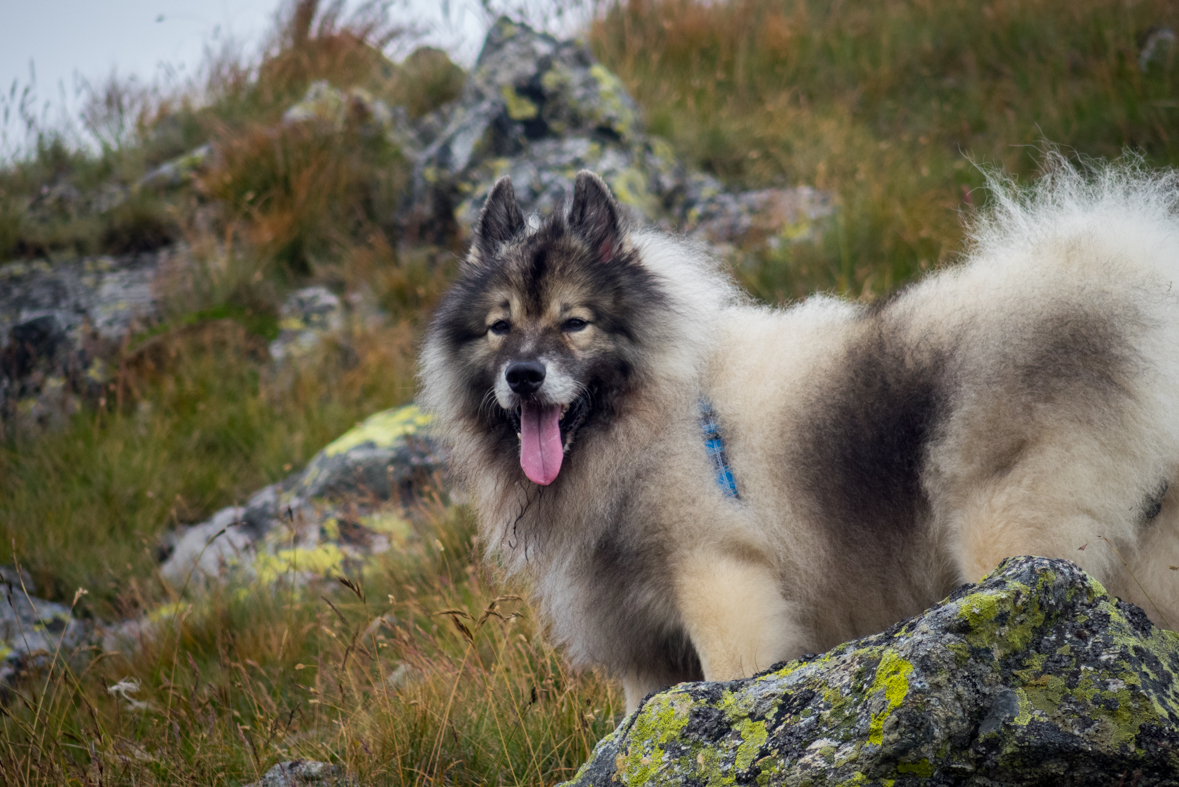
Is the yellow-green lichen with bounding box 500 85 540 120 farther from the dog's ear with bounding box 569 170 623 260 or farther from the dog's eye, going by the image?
the dog's eye

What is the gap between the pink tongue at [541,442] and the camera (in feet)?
10.7

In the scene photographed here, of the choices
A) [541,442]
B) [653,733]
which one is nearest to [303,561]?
[541,442]

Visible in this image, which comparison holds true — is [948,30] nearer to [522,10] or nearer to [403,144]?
[522,10]

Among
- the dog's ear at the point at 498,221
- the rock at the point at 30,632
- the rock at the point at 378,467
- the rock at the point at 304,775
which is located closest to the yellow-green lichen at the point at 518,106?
the rock at the point at 378,467

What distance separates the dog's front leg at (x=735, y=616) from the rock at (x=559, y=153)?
526 centimetres

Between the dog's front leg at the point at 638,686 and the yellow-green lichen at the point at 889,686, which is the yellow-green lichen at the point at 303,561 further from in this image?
the yellow-green lichen at the point at 889,686

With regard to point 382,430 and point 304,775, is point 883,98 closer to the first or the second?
point 382,430

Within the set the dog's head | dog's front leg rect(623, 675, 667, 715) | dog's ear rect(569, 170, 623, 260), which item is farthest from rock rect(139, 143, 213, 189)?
dog's front leg rect(623, 675, 667, 715)

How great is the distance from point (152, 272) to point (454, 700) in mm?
7561

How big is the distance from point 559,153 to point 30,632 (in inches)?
228

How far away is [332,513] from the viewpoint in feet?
19.2

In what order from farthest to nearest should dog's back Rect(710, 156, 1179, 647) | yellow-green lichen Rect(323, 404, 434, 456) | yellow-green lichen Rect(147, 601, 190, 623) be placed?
yellow-green lichen Rect(323, 404, 434, 456) < yellow-green lichen Rect(147, 601, 190, 623) < dog's back Rect(710, 156, 1179, 647)

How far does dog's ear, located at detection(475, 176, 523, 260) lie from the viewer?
3.69 m

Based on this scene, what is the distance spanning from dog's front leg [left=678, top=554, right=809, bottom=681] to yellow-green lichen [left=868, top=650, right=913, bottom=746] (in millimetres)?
988
